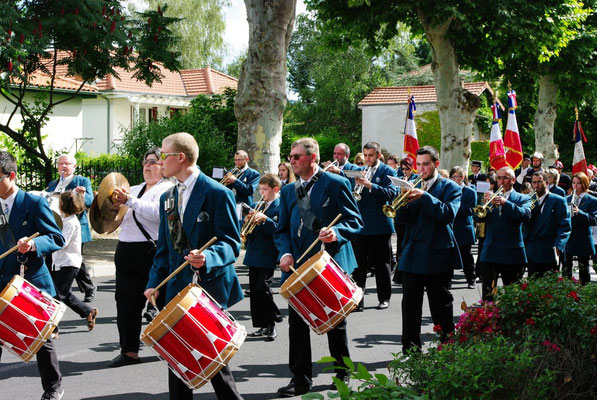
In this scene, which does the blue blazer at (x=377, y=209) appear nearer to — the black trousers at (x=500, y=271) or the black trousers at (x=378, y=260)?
the black trousers at (x=378, y=260)

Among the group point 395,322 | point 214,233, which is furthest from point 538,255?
point 214,233

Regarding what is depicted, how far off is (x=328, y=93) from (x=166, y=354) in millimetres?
50808

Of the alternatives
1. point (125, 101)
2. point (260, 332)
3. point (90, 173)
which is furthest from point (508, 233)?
point (125, 101)

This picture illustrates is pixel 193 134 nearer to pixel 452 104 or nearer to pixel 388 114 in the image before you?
pixel 452 104

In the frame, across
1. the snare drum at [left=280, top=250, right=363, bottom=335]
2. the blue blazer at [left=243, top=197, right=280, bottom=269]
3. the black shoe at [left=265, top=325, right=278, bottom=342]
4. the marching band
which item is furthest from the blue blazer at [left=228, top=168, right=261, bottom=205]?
the snare drum at [left=280, top=250, right=363, bottom=335]

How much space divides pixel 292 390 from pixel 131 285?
1.98 m

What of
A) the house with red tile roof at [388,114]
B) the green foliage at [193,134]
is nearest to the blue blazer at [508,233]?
Result: the green foliage at [193,134]

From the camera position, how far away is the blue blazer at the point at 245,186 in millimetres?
13490

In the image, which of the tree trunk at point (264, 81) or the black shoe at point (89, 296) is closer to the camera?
the black shoe at point (89, 296)

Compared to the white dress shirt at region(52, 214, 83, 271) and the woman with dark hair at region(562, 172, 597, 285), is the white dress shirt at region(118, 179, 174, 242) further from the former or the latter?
the woman with dark hair at region(562, 172, 597, 285)

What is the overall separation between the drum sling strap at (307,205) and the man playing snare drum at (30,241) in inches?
75.7

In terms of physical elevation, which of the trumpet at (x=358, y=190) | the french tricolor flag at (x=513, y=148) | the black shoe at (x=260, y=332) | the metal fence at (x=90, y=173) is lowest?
the black shoe at (x=260, y=332)

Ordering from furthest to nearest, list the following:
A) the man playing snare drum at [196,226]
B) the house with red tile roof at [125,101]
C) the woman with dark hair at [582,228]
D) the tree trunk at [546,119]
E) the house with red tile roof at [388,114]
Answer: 1. the house with red tile roof at [388,114]
2. the house with red tile roof at [125,101]
3. the tree trunk at [546,119]
4. the woman with dark hair at [582,228]
5. the man playing snare drum at [196,226]

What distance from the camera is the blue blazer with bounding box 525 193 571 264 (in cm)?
934
